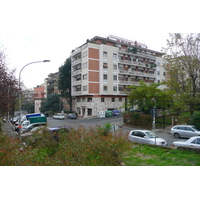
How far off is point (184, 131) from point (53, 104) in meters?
8.12

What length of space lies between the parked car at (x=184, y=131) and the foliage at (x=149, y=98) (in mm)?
1624

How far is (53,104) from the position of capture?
845cm

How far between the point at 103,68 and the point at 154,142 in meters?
11.9

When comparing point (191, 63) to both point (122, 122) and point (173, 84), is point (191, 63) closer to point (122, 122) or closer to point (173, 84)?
point (173, 84)

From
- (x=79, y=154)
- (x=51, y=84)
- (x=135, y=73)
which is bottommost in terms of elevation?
(x=79, y=154)

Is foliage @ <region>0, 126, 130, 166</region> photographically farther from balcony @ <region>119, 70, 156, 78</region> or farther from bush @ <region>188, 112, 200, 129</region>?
balcony @ <region>119, 70, 156, 78</region>

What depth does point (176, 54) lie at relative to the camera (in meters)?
12.1

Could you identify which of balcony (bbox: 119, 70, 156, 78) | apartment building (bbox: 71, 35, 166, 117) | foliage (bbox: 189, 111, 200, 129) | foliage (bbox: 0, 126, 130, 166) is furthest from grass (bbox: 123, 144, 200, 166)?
balcony (bbox: 119, 70, 156, 78)

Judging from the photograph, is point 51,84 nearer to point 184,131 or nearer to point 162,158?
point 162,158

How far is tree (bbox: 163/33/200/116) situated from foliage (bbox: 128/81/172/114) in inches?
27.4

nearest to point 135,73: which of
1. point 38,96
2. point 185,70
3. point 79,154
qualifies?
point 185,70

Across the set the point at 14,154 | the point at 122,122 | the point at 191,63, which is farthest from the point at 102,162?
the point at 191,63

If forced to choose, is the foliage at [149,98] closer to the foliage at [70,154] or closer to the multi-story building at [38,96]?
the multi-story building at [38,96]

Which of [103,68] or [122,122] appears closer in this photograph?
[122,122]
